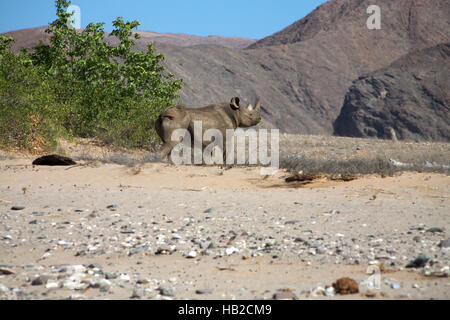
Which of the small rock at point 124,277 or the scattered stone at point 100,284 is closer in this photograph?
the scattered stone at point 100,284

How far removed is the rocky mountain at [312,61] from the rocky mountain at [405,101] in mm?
12711

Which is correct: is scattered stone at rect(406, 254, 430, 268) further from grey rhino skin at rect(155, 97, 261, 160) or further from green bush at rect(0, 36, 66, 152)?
green bush at rect(0, 36, 66, 152)

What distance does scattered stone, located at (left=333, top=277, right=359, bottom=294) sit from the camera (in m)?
4.05

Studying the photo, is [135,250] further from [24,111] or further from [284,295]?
[24,111]

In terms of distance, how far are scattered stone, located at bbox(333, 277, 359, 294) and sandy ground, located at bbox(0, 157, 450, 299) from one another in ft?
0.18

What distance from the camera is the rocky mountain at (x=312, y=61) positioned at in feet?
207

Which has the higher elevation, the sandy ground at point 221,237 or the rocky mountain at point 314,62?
the rocky mountain at point 314,62

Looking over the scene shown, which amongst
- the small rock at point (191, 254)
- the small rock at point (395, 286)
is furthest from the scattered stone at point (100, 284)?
the small rock at point (395, 286)

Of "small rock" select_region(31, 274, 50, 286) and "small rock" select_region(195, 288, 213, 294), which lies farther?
"small rock" select_region(31, 274, 50, 286)

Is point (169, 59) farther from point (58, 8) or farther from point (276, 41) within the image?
point (58, 8)

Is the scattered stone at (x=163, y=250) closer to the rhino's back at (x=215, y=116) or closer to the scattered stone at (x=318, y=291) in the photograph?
the scattered stone at (x=318, y=291)

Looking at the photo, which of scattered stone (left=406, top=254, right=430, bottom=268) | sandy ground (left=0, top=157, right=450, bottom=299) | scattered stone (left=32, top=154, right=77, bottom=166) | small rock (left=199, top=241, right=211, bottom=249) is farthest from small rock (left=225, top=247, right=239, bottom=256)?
scattered stone (left=32, top=154, right=77, bottom=166)

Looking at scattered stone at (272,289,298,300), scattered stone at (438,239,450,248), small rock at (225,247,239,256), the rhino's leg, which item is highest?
the rhino's leg
